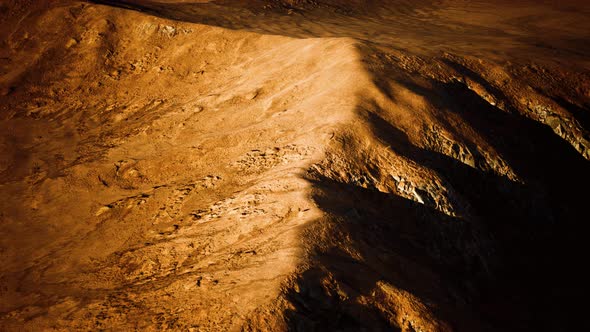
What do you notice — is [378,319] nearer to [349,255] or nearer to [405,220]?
[349,255]

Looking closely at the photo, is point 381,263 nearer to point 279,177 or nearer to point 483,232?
point 279,177

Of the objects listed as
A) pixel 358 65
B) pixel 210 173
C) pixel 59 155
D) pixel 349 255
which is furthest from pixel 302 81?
pixel 59 155

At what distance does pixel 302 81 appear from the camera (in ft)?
30.0

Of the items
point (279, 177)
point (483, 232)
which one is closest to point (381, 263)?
point (279, 177)

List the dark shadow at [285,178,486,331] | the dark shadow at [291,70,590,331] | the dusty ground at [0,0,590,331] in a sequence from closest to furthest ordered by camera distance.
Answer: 1. the dark shadow at [285,178,486,331]
2. the dusty ground at [0,0,590,331]
3. the dark shadow at [291,70,590,331]

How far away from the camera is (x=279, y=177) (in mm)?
6188

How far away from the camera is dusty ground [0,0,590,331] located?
4.52m

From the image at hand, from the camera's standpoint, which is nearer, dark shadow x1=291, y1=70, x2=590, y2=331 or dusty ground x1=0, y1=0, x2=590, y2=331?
dusty ground x1=0, y1=0, x2=590, y2=331

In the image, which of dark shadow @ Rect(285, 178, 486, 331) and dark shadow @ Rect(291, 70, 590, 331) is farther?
dark shadow @ Rect(291, 70, 590, 331)

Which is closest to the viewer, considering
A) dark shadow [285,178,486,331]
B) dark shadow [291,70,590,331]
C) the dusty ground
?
dark shadow [285,178,486,331]

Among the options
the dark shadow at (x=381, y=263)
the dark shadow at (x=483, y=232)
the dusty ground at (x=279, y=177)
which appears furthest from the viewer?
the dark shadow at (x=483, y=232)

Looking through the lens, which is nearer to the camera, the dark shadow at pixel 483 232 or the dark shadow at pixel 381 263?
the dark shadow at pixel 381 263

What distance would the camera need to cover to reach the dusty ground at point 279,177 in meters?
4.52

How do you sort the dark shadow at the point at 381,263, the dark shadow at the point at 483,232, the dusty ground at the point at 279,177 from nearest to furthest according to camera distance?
the dark shadow at the point at 381,263, the dusty ground at the point at 279,177, the dark shadow at the point at 483,232
